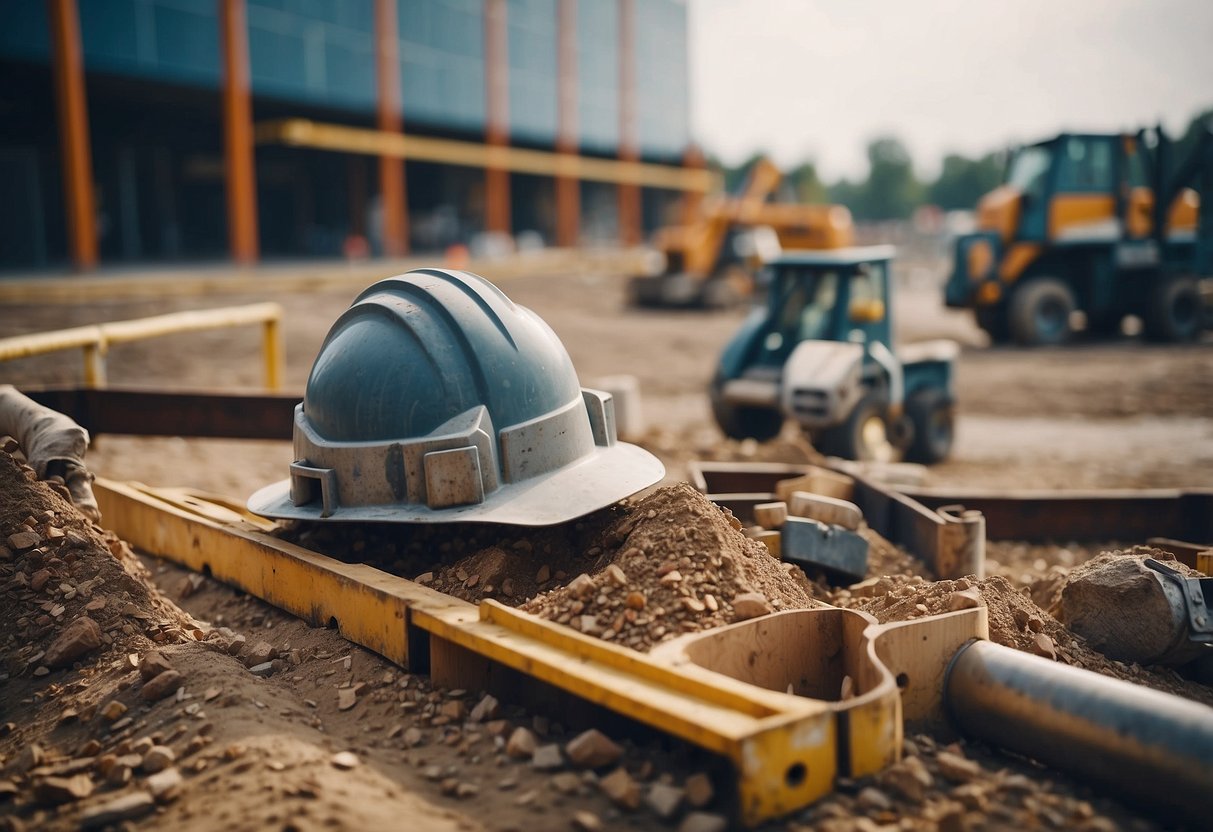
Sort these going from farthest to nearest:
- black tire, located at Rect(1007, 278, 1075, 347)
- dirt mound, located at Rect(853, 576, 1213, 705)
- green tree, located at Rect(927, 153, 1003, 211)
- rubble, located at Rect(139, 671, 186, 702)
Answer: green tree, located at Rect(927, 153, 1003, 211), black tire, located at Rect(1007, 278, 1075, 347), dirt mound, located at Rect(853, 576, 1213, 705), rubble, located at Rect(139, 671, 186, 702)

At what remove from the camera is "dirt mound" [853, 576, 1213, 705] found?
3590mm

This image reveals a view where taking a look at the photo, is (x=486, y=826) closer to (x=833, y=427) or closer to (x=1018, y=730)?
(x=1018, y=730)

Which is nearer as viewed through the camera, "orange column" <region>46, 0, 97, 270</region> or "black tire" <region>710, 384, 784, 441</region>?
"black tire" <region>710, 384, 784, 441</region>

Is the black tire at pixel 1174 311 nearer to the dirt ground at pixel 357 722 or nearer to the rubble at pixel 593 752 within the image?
the dirt ground at pixel 357 722

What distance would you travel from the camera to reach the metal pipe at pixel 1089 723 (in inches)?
104

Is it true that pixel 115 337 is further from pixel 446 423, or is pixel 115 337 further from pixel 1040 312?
pixel 1040 312

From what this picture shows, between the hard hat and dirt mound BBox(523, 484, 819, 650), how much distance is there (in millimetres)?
228

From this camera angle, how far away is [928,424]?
9.06 metres

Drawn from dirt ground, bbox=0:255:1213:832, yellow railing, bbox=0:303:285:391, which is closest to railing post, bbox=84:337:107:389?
yellow railing, bbox=0:303:285:391

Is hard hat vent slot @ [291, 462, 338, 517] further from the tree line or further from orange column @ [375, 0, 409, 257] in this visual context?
the tree line

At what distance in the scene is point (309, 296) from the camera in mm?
19375

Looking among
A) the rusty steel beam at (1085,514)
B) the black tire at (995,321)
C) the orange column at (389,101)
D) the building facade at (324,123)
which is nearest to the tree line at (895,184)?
the building facade at (324,123)

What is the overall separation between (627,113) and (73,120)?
24.5 meters

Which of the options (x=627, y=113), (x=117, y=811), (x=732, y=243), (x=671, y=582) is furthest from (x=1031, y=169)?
(x=627, y=113)
